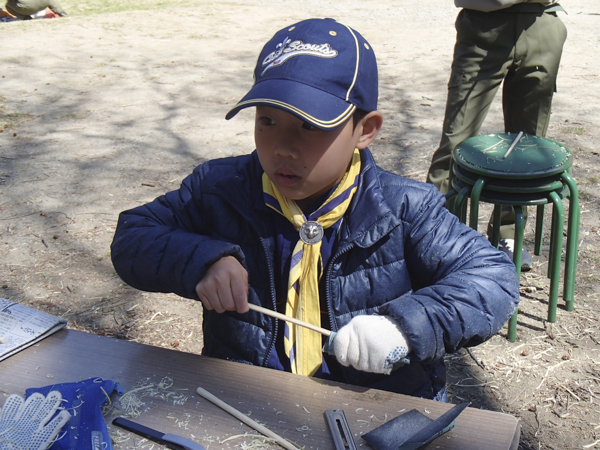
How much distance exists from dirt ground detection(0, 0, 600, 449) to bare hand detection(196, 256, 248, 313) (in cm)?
157

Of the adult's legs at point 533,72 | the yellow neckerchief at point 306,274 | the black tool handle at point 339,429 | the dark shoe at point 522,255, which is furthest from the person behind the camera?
the dark shoe at point 522,255

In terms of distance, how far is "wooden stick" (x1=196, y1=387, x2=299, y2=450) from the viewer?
1192mm

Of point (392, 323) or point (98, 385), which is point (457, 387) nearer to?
point (392, 323)

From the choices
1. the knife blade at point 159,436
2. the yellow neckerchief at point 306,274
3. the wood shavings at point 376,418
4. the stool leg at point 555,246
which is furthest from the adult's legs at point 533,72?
the knife blade at point 159,436

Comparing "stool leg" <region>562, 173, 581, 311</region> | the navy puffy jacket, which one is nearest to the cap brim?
the navy puffy jacket

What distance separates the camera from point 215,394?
4.39 ft

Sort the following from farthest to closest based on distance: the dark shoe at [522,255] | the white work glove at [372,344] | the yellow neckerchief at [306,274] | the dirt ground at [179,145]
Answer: the dark shoe at [522,255], the dirt ground at [179,145], the yellow neckerchief at [306,274], the white work glove at [372,344]

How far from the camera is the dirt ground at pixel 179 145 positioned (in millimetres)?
2865

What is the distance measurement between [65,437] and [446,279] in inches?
36.0

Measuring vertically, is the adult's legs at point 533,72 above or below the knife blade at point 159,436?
above

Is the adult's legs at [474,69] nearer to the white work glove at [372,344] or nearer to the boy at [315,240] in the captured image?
the boy at [315,240]

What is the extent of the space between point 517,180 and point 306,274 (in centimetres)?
138

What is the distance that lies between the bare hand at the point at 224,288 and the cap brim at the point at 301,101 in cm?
39

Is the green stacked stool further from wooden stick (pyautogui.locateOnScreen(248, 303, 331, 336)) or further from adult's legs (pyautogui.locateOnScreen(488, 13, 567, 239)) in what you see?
wooden stick (pyautogui.locateOnScreen(248, 303, 331, 336))
